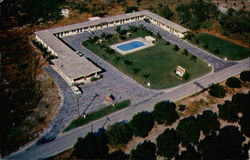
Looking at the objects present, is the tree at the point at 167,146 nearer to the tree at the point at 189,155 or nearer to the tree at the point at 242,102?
the tree at the point at 189,155

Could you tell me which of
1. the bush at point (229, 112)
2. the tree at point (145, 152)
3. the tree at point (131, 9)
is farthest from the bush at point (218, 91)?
the tree at point (131, 9)

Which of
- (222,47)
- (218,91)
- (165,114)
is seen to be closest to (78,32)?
(222,47)

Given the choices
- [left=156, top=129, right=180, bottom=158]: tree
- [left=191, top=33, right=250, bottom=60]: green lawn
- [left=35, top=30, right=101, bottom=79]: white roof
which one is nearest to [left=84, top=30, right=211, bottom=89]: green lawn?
[left=35, top=30, right=101, bottom=79]: white roof

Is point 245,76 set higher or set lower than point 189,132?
lower

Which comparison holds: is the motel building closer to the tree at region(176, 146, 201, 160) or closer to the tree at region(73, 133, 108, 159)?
the tree at region(73, 133, 108, 159)

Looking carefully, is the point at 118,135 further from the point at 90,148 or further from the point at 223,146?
the point at 223,146

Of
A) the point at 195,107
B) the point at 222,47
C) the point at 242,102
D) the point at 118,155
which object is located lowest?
the point at 195,107

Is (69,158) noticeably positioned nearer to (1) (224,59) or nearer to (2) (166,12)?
(1) (224,59)
